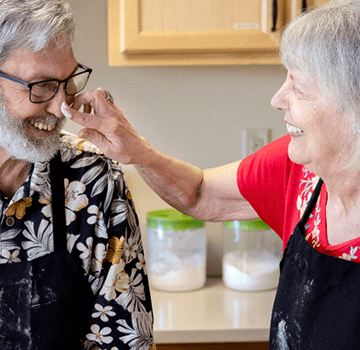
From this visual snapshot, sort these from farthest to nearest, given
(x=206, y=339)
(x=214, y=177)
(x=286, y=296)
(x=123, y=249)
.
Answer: (x=206, y=339) → (x=214, y=177) → (x=123, y=249) → (x=286, y=296)

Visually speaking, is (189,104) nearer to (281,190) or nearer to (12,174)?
(281,190)

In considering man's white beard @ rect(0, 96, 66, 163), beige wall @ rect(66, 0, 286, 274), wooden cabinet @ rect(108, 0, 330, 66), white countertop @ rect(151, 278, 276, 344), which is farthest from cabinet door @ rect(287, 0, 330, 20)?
white countertop @ rect(151, 278, 276, 344)

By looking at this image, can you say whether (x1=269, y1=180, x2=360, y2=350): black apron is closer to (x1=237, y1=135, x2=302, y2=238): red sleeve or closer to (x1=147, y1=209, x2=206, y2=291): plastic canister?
(x1=237, y1=135, x2=302, y2=238): red sleeve

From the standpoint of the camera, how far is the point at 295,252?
106 centimetres

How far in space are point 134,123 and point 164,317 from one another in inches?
32.4

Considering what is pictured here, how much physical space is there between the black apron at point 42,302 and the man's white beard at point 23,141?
212 millimetres

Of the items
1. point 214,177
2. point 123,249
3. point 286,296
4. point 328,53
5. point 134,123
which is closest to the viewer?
point 328,53

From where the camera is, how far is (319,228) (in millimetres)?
1063

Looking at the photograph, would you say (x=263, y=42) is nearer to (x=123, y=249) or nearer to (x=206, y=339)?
(x=123, y=249)

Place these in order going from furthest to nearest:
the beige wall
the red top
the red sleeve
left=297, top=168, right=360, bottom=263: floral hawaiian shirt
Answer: the beige wall
the red sleeve
the red top
left=297, top=168, right=360, bottom=263: floral hawaiian shirt

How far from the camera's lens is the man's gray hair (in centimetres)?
99

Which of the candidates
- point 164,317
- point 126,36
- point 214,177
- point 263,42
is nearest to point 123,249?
point 214,177

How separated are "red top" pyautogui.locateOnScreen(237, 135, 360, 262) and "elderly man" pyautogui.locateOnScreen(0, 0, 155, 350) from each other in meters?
0.33

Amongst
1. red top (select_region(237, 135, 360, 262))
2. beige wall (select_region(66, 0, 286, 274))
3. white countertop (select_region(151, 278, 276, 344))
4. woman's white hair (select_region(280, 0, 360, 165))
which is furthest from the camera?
beige wall (select_region(66, 0, 286, 274))
